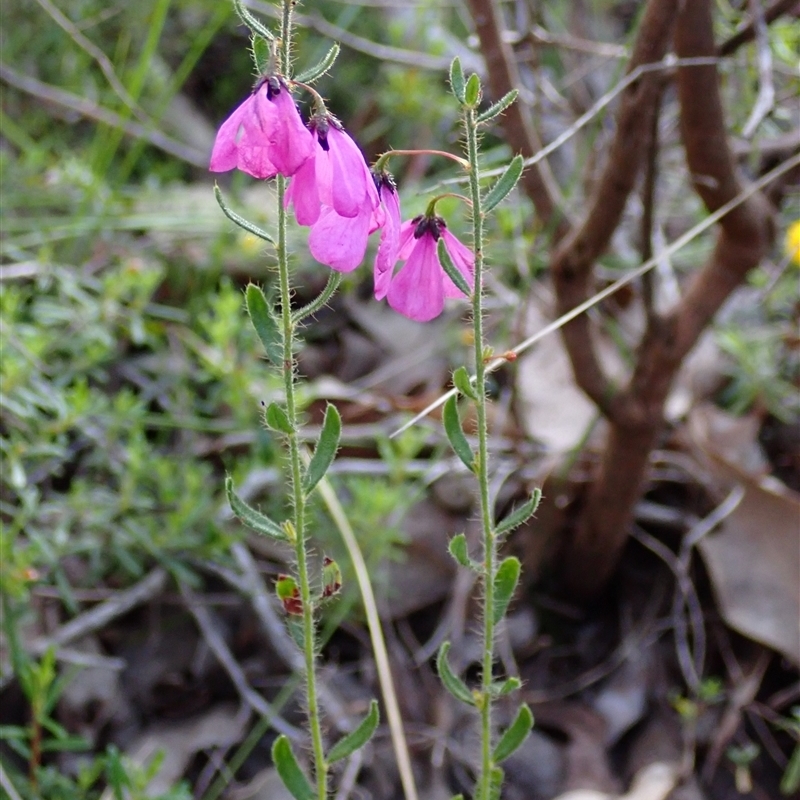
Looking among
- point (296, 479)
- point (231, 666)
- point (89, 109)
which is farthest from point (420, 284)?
point (89, 109)

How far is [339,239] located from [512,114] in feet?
3.44

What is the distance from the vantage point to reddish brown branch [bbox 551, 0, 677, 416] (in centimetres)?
163

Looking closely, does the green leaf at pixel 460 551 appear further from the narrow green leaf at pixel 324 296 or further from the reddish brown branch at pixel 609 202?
the reddish brown branch at pixel 609 202

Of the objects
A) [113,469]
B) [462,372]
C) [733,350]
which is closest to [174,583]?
[113,469]

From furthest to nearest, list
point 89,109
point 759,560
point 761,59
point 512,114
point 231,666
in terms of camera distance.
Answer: point 89,109 → point 759,560 → point 231,666 → point 512,114 → point 761,59

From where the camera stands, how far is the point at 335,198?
0.92 metres

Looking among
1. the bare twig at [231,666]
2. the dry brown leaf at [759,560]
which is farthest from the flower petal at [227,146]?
the dry brown leaf at [759,560]

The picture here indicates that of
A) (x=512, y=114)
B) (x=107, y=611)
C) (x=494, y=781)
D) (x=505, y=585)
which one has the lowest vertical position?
(x=107, y=611)

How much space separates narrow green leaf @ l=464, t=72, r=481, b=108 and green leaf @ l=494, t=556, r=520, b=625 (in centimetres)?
49

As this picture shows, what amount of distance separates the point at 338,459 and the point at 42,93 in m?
1.42

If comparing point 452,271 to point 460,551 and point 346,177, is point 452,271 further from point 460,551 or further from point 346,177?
point 460,551

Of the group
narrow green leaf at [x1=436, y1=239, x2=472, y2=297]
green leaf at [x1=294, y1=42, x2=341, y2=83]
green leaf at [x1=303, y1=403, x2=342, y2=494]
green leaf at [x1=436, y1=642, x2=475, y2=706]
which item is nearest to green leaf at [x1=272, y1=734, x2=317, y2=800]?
green leaf at [x1=436, y1=642, x2=475, y2=706]

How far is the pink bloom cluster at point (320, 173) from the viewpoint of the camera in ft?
2.92

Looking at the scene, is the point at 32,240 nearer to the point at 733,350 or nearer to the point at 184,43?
the point at 184,43
